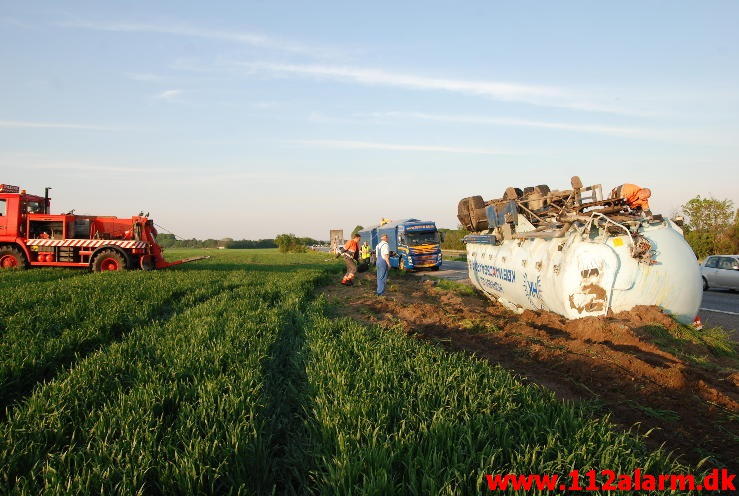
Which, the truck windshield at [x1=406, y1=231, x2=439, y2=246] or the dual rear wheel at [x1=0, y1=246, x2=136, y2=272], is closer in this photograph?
the dual rear wheel at [x1=0, y1=246, x2=136, y2=272]

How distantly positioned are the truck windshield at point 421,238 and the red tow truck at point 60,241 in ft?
48.8

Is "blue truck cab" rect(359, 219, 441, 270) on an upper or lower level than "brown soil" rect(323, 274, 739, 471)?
upper

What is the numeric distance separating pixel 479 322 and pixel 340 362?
440 cm

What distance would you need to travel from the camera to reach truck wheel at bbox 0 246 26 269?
17.3 m

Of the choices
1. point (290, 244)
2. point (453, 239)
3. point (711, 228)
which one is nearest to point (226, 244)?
point (290, 244)

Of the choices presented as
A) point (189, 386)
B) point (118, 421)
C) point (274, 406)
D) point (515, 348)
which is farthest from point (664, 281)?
point (118, 421)

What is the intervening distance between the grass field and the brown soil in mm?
626

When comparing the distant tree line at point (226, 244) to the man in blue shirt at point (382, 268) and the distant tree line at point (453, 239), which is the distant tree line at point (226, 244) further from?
the man in blue shirt at point (382, 268)

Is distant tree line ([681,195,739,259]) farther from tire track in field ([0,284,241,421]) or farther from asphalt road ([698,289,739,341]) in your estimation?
tire track in field ([0,284,241,421])

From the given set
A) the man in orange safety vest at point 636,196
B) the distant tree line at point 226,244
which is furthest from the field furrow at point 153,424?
the distant tree line at point 226,244

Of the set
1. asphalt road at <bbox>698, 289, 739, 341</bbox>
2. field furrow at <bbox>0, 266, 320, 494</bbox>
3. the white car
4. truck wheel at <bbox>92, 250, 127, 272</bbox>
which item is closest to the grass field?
field furrow at <bbox>0, 266, 320, 494</bbox>

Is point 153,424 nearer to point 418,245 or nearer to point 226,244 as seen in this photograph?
point 418,245

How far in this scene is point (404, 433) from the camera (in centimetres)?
307

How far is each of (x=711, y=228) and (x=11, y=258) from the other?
143 ft
